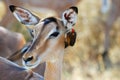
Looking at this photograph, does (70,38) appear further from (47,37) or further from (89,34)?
(89,34)

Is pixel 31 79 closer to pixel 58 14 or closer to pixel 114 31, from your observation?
pixel 58 14

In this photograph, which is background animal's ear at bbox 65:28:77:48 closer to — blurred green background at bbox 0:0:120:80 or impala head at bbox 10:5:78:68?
impala head at bbox 10:5:78:68

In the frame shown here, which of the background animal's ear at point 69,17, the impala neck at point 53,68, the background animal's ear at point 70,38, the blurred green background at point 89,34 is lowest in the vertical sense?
the blurred green background at point 89,34

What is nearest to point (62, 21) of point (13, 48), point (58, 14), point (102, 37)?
point (13, 48)

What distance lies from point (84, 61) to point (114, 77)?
58 cm

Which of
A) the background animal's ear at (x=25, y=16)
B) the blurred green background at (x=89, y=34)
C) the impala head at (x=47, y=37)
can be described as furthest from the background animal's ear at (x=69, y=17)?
the blurred green background at (x=89, y=34)

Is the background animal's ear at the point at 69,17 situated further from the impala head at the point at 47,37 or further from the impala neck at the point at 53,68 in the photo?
the impala neck at the point at 53,68

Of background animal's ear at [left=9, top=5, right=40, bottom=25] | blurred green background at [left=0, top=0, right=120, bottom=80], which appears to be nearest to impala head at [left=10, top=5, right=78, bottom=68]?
background animal's ear at [left=9, top=5, right=40, bottom=25]

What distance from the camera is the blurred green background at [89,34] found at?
6.47 m

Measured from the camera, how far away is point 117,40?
8.47 metres

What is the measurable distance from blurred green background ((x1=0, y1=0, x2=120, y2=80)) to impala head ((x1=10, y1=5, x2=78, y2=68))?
87.2 inches

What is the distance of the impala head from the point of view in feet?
10.2

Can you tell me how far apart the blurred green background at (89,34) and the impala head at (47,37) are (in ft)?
7.27

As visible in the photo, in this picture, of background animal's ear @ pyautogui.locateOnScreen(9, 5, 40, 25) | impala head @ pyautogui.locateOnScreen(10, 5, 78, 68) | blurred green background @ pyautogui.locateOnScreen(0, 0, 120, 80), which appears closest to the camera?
impala head @ pyautogui.locateOnScreen(10, 5, 78, 68)
